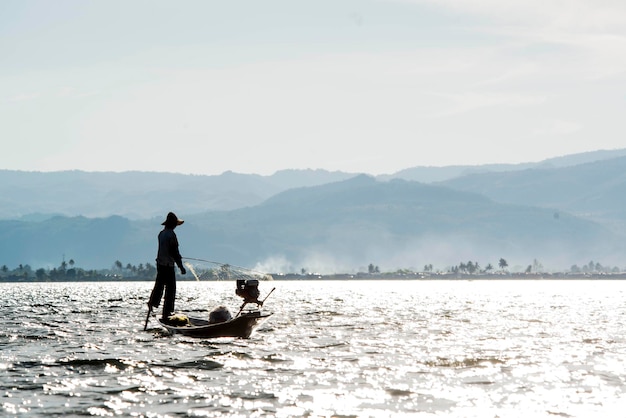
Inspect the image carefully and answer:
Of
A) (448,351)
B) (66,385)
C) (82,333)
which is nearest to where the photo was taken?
(66,385)

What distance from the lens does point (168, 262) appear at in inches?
1742

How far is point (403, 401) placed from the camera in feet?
79.3

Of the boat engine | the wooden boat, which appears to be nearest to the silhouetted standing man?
the wooden boat

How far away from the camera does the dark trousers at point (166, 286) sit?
147 feet

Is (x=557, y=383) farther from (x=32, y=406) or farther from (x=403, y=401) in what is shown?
(x=32, y=406)

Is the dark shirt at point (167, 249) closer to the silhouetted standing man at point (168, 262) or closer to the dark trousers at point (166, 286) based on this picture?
the silhouetted standing man at point (168, 262)

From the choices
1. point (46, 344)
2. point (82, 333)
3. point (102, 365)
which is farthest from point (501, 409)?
point (82, 333)

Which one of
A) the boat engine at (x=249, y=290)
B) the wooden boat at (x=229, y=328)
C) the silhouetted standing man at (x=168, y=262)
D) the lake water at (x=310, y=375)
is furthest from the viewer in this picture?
the silhouetted standing man at (x=168, y=262)

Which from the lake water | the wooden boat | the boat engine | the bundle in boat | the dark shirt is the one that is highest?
the dark shirt

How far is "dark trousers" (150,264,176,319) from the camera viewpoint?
147 feet

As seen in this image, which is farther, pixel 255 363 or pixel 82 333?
pixel 82 333

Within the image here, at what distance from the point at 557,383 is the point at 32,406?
621 inches

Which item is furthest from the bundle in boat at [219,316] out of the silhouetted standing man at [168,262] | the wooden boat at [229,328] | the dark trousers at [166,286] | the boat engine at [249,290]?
the dark trousers at [166,286]

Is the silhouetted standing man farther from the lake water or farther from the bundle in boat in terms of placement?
the bundle in boat
